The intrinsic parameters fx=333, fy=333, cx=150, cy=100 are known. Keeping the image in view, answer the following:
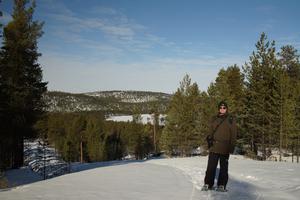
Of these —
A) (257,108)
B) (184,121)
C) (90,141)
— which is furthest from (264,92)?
(90,141)

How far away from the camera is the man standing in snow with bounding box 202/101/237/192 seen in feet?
28.2

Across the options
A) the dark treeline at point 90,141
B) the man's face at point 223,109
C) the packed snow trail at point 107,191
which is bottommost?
the dark treeline at point 90,141

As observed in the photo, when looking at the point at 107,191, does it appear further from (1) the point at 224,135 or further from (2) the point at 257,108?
(2) the point at 257,108

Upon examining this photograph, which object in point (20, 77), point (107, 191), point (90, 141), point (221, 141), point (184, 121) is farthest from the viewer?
point (90, 141)

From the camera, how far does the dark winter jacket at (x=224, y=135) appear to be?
860 cm

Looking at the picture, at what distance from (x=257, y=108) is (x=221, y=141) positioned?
2614cm

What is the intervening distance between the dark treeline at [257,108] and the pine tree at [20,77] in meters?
18.7

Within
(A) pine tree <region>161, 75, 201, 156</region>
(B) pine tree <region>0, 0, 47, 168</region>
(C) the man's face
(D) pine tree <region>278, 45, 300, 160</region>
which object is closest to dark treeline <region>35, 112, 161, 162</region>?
(A) pine tree <region>161, 75, 201, 156</region>

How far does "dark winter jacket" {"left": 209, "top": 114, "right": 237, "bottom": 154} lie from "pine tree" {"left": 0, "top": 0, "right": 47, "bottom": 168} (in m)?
19.6

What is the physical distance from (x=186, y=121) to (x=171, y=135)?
11.1 ft

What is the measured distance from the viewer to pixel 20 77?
86.9 feet

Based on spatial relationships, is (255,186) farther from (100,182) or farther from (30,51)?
(30,51)

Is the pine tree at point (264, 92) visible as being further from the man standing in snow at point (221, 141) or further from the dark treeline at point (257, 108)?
the man standing in snow at point (221, 141)

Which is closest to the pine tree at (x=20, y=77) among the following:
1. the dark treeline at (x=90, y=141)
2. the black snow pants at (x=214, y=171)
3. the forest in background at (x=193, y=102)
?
the forest in background at (x=193, y=102)
